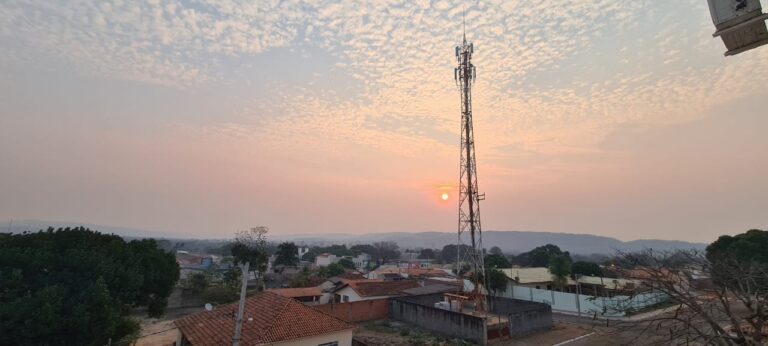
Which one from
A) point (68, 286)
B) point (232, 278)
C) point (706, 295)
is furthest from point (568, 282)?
point (68, 286)

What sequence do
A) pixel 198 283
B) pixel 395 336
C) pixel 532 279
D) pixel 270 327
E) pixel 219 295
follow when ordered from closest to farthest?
pixel 270 327 < pixel 395 336 < pixel 219 295 < pixel 198 283 < pixel 532 279

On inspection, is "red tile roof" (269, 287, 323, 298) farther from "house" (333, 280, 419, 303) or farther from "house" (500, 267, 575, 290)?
"house" (500, 267, 575, 290)

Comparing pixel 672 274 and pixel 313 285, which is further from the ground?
pixel 672 274

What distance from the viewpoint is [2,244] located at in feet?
50.3

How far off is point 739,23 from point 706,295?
6465 mm

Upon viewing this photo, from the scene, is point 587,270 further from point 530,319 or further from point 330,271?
point 330,271

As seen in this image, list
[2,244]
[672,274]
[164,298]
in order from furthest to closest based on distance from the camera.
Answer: [164,298] < [2,244] < [672,274]

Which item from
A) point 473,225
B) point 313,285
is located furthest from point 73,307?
point 313,285

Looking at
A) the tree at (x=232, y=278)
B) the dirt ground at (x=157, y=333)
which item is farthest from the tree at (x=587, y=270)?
the dirt ground at (x=157, y=333)

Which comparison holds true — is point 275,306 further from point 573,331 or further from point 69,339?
point 573,331

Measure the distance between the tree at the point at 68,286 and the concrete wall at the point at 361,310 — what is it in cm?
1237

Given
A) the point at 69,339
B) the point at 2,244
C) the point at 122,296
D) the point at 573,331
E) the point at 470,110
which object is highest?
the point at 470,110

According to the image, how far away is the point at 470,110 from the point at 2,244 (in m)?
28.0

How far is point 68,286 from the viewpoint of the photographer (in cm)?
1426
